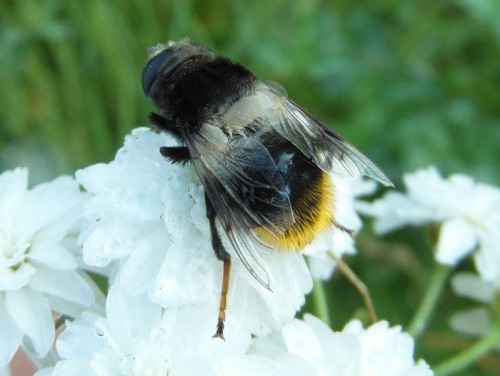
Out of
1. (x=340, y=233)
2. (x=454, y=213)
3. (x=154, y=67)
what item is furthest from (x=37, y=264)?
(x=454, y=213)

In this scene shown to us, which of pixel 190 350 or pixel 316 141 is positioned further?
pixel 316 141

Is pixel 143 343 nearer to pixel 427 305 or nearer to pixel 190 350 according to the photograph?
pixel 190 350

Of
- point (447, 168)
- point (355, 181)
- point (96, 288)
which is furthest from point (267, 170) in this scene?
point (447, 168)

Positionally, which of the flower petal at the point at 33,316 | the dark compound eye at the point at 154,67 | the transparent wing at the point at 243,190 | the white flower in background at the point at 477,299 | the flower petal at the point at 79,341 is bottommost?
the white flower in background at the point at 477,299

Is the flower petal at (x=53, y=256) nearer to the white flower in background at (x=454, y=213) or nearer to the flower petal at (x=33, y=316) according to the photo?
the flower petal at (x=33, y=316)

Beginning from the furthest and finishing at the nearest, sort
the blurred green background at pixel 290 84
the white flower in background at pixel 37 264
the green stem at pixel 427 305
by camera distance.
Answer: the blurred green background at pixel 290 84, the green stem at pixel 427 305, the white flower in background at pixel 37 264

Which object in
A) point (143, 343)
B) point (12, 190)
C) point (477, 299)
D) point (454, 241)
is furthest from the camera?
point (477, 299)

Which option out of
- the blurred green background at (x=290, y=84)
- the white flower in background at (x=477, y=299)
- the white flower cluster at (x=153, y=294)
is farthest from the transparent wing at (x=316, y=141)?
the blurred green background at (x=290, y=84)
